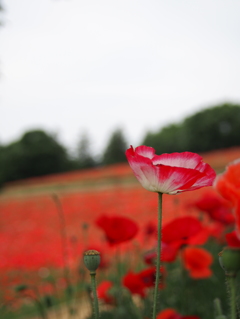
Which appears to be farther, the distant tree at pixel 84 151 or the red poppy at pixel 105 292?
the distant tree at pixel 84 151

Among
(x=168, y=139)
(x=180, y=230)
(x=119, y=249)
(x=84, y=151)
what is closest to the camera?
(x=180, y=230)

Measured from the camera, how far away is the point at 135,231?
0.74m

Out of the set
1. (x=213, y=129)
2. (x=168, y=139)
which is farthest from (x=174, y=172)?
(x=168, y=139)

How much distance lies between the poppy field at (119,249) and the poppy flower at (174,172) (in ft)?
0.14

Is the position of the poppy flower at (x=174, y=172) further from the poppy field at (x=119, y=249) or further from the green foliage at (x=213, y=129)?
the green foliage at (x=213, y=129)

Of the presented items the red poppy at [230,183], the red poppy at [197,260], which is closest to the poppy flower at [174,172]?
the red poppy at [230,183]

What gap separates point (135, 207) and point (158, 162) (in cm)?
476

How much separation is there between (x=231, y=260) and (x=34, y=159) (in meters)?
21.7

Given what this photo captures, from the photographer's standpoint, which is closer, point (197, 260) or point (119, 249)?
point (197, 260)

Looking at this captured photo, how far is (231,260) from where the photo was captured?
10.5 inches

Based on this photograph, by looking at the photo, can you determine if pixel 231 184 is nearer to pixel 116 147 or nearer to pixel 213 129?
pixel 213 129

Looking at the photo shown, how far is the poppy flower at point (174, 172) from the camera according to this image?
362 millimetres

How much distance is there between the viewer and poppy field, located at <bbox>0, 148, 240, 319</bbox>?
2.30 ft

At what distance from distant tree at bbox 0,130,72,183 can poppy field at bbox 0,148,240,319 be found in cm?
1052
